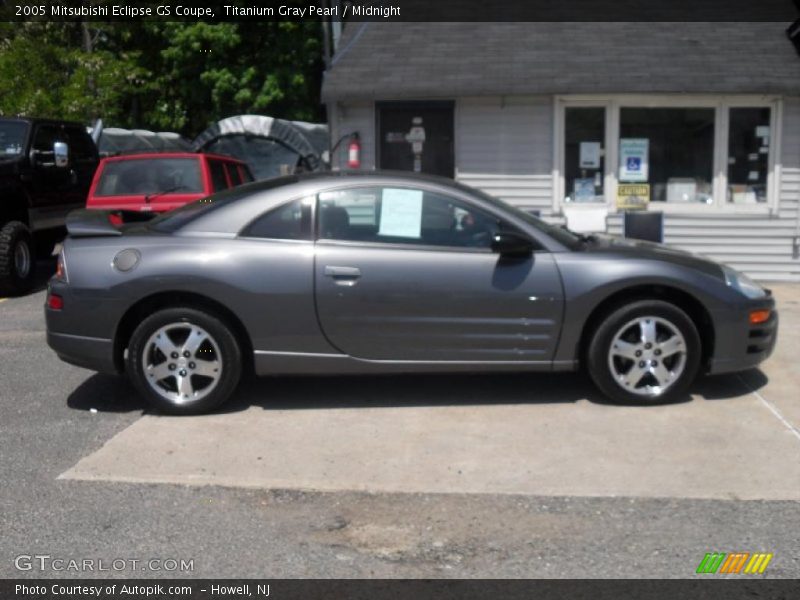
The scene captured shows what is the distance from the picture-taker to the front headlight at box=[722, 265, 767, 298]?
5.85m

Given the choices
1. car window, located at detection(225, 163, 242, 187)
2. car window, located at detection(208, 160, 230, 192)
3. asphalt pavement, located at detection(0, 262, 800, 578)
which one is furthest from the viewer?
car window, located at detection(225, 163, 242, 187)

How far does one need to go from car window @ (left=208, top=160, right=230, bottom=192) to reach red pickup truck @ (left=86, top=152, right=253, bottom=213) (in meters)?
0.02

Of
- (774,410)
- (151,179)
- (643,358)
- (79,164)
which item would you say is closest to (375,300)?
(643,358)

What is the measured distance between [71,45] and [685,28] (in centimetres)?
1481

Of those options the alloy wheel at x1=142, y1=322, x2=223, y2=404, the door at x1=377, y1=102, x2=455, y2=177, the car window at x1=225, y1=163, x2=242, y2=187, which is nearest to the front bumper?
the alloy wheel at x1=142, y1=322, x2=223, y2=404

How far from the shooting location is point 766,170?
11023 millimetres

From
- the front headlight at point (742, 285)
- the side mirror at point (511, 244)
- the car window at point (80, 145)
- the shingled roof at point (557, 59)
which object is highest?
the shingled roof at point (557, 59)

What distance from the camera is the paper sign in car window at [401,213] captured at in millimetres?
5746

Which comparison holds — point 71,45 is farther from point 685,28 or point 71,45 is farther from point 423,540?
point 423,540

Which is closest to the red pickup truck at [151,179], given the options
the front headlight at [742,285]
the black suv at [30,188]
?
the black suv at [30,188]

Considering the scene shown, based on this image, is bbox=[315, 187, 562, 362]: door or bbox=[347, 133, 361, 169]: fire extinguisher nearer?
bbox=[315, 187, 562, 362]: door

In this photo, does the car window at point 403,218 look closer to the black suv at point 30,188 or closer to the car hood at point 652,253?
the car hood at point 652,253

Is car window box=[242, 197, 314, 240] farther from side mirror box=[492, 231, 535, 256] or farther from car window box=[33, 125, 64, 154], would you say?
car window box=[33, 125, 64, 154]

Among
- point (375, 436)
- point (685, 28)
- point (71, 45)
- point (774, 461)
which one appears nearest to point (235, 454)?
point (375, 436)
